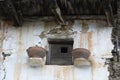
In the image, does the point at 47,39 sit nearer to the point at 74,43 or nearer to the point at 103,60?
the point at 74,43

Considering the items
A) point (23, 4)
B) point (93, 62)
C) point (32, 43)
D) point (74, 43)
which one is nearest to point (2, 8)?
point (23, 4)

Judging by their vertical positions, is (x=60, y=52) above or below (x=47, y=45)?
below

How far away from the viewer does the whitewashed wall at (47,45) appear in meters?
7.02

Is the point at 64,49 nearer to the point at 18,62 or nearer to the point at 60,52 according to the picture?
the point at 60,52

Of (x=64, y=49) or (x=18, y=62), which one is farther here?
(x=64, y=49)

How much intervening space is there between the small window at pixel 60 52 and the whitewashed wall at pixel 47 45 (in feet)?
0.41

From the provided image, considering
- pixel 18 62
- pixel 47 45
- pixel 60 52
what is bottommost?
pixel 18 62

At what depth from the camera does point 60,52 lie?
7.48 m

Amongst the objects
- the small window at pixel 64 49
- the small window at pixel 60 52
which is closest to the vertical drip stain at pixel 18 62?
the small window at pixel 60 52

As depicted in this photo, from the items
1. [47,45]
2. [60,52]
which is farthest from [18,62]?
[60,52]

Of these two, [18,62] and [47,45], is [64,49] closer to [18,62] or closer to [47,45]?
[47,45]

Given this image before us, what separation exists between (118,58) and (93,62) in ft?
1.45

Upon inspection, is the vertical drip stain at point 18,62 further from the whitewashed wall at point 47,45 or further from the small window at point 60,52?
the small window at point 60,52

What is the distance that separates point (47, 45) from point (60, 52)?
276mm
